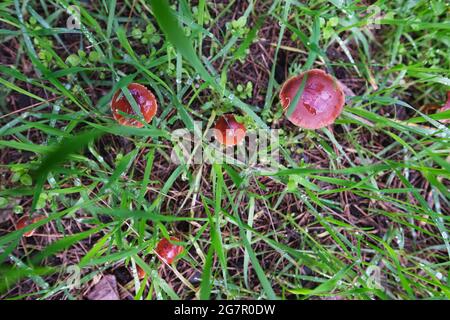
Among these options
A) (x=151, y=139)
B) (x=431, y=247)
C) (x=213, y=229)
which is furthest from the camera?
(x=431, y=247)

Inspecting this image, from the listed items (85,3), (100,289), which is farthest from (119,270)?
(85,3)

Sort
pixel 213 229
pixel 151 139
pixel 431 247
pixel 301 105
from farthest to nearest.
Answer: pixel 431 247, pixel 151 139, pixel 301 105, pixel 213 229

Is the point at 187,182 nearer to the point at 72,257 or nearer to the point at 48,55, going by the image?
the point at 72,257

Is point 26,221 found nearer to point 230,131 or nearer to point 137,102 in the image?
point 137,102

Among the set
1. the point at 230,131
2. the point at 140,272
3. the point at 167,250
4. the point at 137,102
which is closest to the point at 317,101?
the point at 230,131

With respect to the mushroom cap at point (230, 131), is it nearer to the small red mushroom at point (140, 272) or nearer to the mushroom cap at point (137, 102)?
the mushroom cap at point (137, 102)
